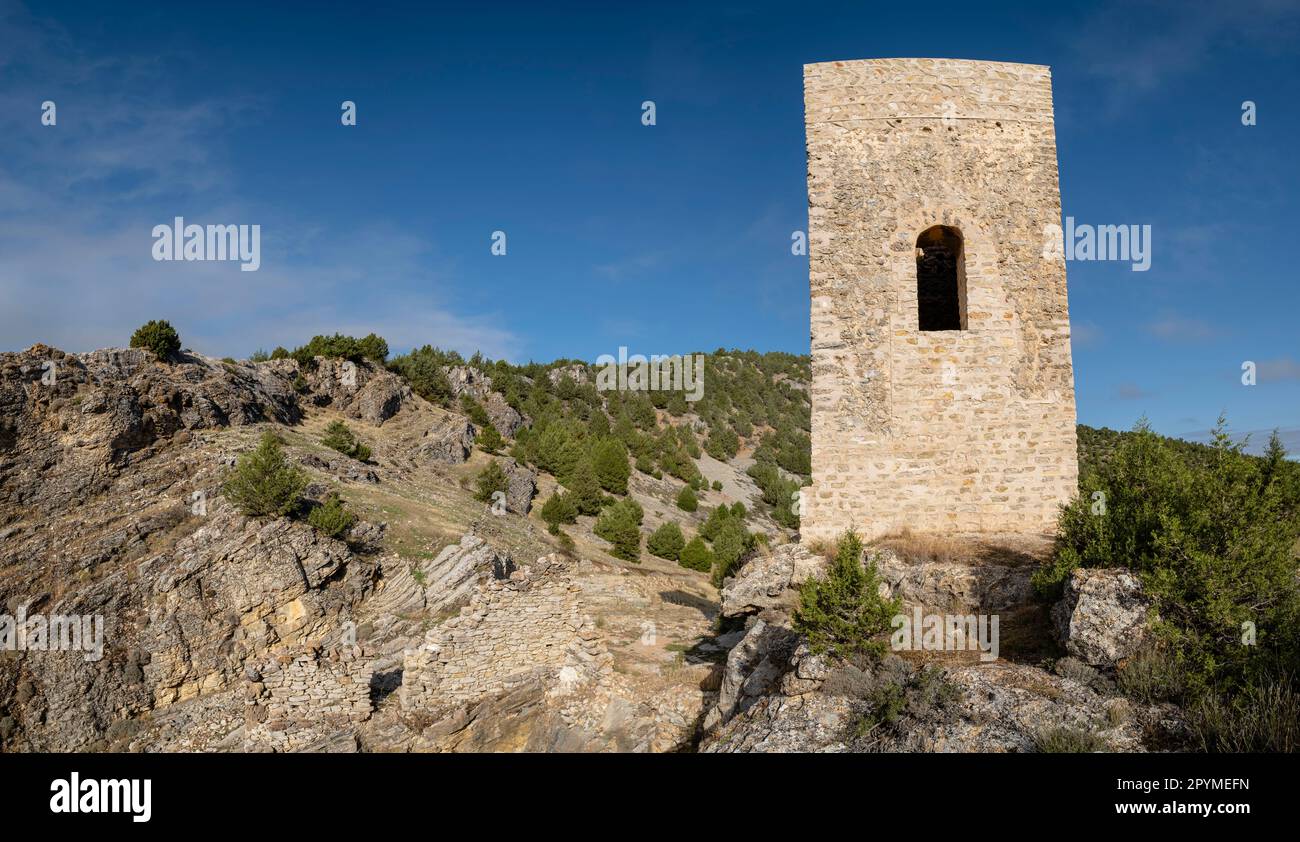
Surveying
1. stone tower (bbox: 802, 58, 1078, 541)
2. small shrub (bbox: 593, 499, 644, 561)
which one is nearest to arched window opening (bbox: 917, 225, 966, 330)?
stone tower (bbox: 802, 58, 1078, 541)

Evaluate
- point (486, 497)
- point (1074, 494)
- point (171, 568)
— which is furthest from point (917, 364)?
point (486, 497)

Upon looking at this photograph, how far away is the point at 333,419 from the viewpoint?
27719 mm

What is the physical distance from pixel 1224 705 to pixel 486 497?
2249 centimetres

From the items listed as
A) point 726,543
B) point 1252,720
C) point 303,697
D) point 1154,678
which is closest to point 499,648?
point 303,697

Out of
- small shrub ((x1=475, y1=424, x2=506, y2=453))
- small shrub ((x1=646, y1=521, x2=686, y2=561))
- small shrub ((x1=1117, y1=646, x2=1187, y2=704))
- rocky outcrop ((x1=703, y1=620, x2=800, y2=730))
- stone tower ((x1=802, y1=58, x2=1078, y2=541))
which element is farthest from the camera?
small shrub ((x1=475, y1=424, x2=506, y2=453))

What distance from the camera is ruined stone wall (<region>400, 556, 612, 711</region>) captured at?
13125 millimetres

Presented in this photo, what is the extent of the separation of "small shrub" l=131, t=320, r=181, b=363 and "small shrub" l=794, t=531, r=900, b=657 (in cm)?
2399

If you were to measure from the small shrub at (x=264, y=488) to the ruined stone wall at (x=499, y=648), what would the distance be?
17.9 feet

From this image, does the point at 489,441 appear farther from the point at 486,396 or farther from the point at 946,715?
the point at 946,715

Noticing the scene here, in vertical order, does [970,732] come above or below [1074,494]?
below

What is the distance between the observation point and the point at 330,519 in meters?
16.1

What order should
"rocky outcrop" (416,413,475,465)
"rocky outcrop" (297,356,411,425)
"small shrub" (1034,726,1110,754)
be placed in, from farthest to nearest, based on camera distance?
"rocky outcrop" (297,356,411,425) < "rocky outcrop" (416,413,475,465) < "small shrub" (1034,726,1110,754)

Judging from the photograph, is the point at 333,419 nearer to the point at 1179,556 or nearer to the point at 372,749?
the point at 372,749

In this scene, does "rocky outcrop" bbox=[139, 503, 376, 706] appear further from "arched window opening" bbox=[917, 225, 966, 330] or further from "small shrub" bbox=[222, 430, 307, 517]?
"arched window opening" bbox=[917, 225, 966, 330]
